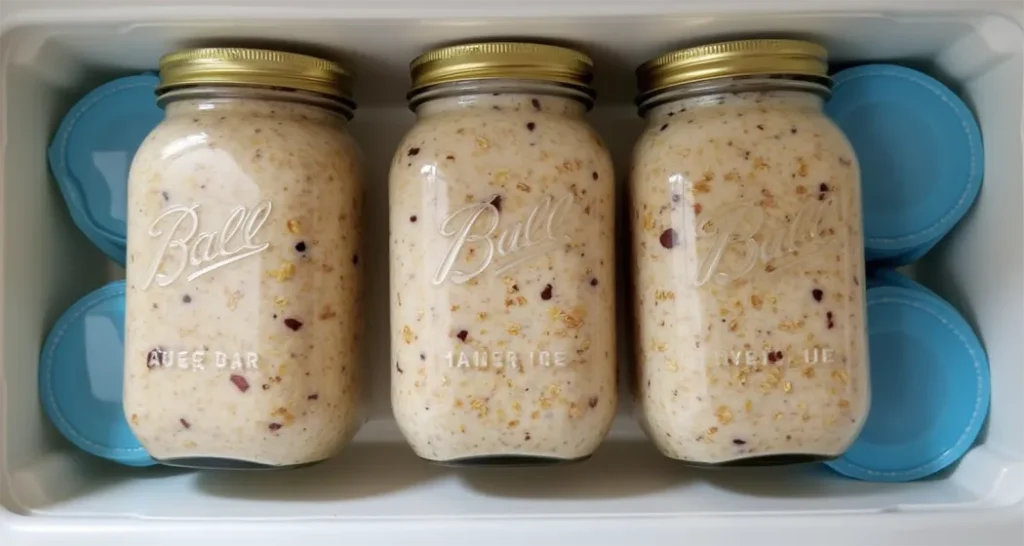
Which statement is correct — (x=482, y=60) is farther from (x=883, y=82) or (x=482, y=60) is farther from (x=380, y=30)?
(x=883, y=82)

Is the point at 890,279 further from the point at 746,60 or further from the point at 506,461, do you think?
the point at 506,461

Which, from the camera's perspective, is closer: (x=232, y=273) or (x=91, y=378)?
(x=232, y=273)

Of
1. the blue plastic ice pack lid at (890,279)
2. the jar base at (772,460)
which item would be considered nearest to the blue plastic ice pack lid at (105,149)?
the jar base at (772,460)

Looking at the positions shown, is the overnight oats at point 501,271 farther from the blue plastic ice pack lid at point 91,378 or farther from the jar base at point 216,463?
the blue plastic ice pack lid at point 91,378

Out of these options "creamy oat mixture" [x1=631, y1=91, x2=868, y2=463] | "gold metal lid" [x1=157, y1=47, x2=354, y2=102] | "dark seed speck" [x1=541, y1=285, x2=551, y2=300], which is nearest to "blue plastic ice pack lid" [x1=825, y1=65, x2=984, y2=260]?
"creamy oat mixture" [x1=631, y1=91, x2=868, y2=463]

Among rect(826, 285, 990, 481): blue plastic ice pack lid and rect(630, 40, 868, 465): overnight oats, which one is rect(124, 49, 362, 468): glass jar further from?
rect(826, 285, 990, 481): blue plastic ice pack lid

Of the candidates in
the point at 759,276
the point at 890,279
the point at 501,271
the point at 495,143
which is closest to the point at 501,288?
the point at 501,271

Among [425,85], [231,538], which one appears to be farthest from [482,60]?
[231,538]
